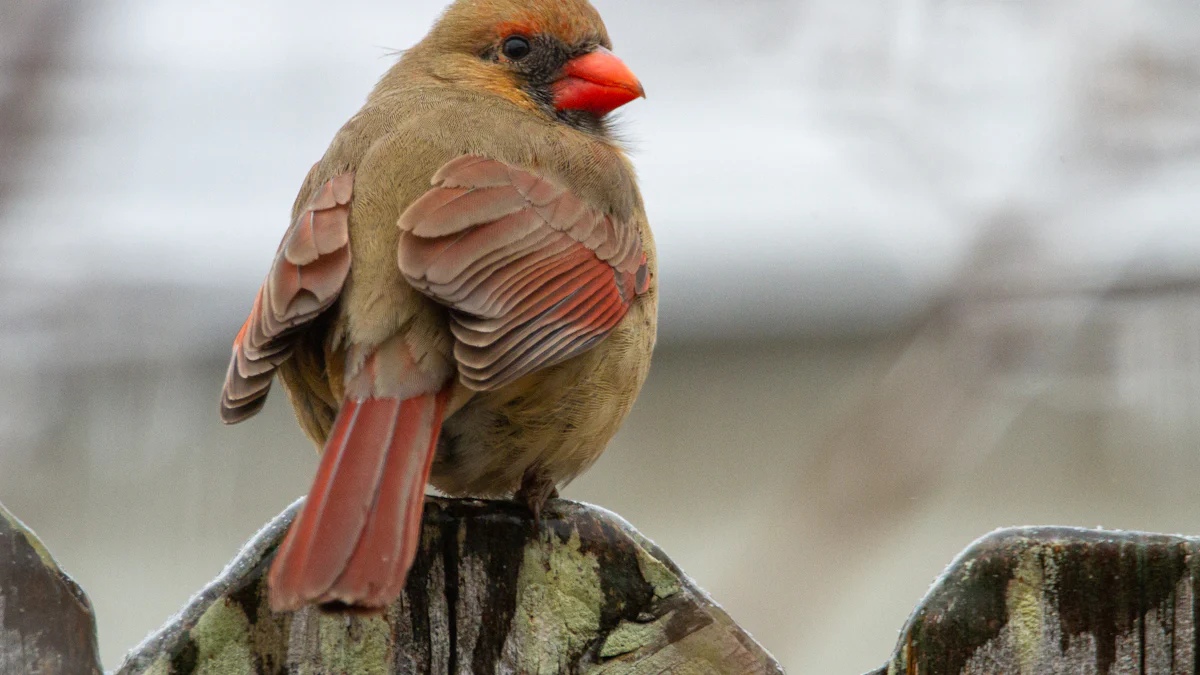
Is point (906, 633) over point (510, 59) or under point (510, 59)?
under

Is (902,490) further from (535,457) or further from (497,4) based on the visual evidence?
(497,4)

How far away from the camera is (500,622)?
6.37 feet

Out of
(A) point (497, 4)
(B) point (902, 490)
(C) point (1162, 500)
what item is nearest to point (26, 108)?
(A) point (497, 4)

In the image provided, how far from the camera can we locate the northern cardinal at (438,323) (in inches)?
79.5

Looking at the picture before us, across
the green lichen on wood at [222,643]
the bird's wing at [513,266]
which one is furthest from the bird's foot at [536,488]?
the green lichen on wood at [222,643]

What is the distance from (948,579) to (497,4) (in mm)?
2215

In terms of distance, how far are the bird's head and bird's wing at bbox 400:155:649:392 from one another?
53 cm

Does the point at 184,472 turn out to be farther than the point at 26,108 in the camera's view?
Yes

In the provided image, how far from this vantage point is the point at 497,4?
356cm

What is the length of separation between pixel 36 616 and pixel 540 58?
207cm

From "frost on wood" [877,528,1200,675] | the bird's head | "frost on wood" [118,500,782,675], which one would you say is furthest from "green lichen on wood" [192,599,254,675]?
the bird's head

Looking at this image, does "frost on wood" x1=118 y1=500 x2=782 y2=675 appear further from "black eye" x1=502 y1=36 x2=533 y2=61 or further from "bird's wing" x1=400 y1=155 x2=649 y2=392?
"black eye" x1=502 y1=36 x2=533 y2=61

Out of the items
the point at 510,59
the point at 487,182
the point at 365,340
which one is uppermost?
the point at 510,59

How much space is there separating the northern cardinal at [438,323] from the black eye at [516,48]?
0.26 meters
